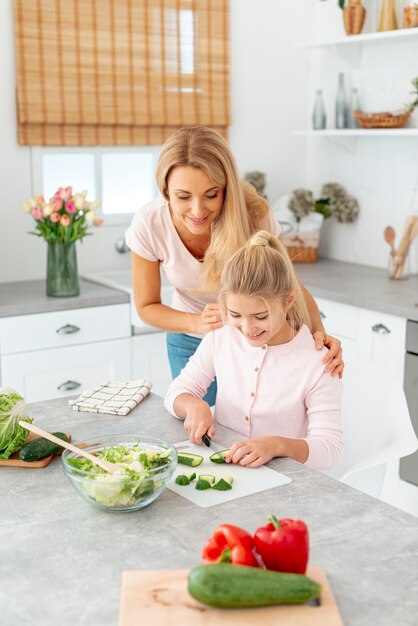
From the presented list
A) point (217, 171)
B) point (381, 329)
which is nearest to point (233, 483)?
point (217, 171)

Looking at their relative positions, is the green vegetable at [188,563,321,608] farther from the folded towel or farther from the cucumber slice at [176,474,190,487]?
the folded towel

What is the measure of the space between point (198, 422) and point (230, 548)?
0.67 meters

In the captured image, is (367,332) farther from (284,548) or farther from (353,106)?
(284,548)

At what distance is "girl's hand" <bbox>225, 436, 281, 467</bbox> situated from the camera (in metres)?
1.71

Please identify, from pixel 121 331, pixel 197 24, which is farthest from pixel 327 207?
pixel 121 331

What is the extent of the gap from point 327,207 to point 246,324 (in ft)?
8.10

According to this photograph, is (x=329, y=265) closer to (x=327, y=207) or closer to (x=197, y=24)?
(x=327, y=207)

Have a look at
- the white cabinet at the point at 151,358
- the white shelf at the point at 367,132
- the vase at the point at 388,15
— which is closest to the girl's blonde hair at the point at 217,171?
the white cabinet at the point at 151,358

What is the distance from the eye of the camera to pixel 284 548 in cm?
119

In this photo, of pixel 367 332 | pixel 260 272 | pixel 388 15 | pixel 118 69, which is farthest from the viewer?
pixel 118 69

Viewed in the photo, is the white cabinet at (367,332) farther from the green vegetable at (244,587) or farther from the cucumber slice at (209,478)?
the green vegetable at (244,587)

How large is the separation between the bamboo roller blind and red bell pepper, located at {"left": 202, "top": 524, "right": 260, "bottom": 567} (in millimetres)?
2777

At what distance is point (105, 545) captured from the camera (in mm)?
1381

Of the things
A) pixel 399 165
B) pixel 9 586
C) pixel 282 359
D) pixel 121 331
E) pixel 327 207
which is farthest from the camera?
pixel 327 207
